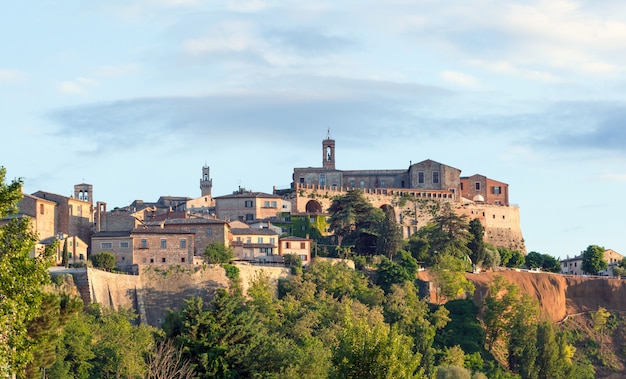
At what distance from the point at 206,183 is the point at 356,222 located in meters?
24.1

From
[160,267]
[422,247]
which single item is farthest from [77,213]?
[422,247]

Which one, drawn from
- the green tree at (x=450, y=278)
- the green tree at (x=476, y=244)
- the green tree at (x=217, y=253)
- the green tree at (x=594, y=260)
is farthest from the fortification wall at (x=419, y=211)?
the green tree at (x=217, y=253)

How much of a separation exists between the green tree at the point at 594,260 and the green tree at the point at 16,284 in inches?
3832

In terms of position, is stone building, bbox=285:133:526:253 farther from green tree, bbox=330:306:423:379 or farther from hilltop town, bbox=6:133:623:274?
green tree, bbox=330:306:423:379

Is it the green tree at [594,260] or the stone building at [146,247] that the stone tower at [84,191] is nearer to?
the stone building at [146,247]

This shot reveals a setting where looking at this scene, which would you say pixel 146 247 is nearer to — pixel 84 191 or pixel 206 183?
pixel 84 191

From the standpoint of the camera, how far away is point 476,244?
117m

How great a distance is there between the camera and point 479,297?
359 ft

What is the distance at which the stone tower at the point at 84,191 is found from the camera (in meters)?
111

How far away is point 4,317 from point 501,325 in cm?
7064

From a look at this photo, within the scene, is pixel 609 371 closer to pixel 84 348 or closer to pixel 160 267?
pixel 160 267

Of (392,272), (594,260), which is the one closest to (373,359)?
(392,272)

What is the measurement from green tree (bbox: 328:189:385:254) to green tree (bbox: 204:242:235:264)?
17.3 metres

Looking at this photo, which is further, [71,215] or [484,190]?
[484,190]
